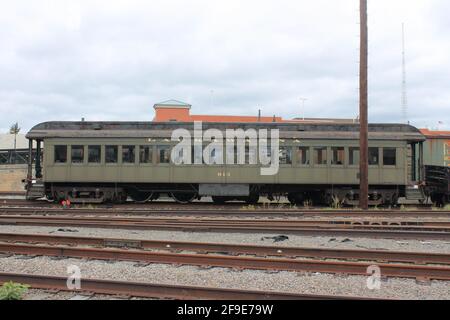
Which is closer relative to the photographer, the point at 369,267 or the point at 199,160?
the point at 369,267

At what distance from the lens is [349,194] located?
54.6 feet

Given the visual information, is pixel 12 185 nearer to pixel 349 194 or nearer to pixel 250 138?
pixel 250 138

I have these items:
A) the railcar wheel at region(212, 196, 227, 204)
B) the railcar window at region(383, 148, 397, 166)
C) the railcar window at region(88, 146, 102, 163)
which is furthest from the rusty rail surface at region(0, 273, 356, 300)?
the railcar window at region(383, 148, 397, 166)

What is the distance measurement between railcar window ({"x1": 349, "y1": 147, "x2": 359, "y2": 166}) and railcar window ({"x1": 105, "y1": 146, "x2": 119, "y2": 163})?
9.56m

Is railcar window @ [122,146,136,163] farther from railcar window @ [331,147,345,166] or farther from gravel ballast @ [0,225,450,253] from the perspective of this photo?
railcar window @ [331,147,345,166]

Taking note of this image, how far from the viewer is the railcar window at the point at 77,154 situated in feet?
55.6

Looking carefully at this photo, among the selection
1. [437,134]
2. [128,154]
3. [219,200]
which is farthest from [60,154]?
[437,134]

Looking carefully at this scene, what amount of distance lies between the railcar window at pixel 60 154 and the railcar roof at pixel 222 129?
19.7 inches

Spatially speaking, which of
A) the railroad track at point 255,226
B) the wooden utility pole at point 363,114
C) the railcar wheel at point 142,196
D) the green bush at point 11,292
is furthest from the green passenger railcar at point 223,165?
the green bush at point 11,292

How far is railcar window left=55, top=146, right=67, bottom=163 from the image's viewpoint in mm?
16938
